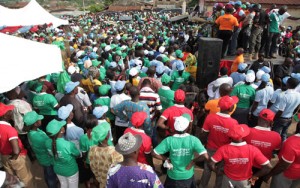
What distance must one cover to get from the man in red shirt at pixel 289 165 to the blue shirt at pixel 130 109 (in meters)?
1.99

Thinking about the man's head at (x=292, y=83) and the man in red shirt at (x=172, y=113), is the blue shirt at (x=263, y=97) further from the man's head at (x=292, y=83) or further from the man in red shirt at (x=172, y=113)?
the man in red shirt at (x=172, y=113)

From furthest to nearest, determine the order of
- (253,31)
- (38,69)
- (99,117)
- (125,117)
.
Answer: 1. (253,31)
2. (38,69)
3. (125,117)
4. (99,117)

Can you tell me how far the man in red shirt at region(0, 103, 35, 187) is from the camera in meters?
3.51

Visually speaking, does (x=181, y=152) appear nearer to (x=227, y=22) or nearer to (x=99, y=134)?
(x=99, y=134)

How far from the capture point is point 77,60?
8.52 meters

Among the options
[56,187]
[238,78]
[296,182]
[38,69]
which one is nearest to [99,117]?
[56,187]

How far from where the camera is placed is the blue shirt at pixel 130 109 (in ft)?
13.7

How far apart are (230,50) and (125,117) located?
546 cm

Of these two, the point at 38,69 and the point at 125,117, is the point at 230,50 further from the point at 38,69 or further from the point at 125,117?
the point at 38,69

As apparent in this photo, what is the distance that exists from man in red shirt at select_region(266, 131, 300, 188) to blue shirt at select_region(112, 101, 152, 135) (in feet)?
6.51

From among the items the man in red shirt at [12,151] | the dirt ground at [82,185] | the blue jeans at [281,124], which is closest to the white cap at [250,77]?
the blue jeans at [281,124]

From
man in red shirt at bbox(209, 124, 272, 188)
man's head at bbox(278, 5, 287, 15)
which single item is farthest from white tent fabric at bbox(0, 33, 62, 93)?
man's head at bbox(278, 5, 287, 15)

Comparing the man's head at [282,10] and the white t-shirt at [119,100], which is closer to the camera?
the white t-shirt at [119,100]

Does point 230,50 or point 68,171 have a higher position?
point 230,50
